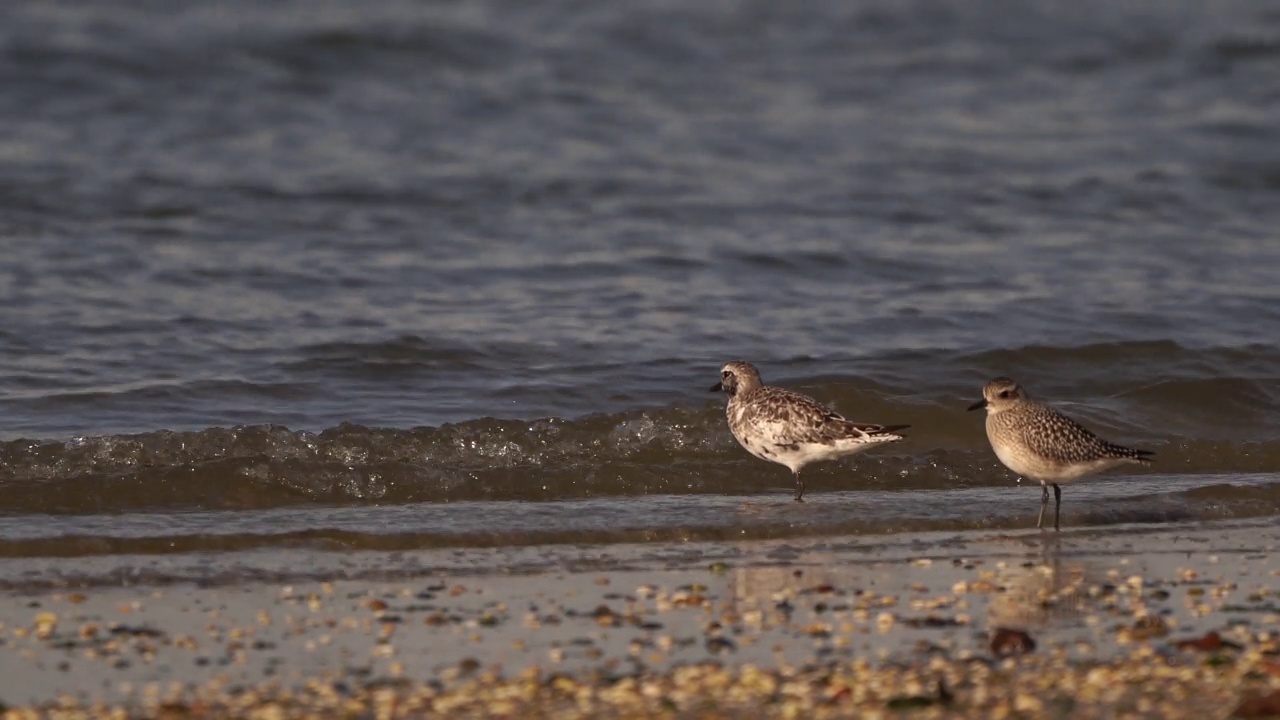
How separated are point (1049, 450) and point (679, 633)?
3342 millimetres

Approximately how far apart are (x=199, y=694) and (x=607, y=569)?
8.33 feet

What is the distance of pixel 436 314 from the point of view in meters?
14.7

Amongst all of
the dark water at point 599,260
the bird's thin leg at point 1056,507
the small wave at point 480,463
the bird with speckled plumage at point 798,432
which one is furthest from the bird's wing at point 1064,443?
the small wave at point 480,463

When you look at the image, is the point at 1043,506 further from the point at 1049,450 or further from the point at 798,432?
the point at 798,432

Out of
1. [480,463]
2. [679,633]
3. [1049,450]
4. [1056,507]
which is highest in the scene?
[1049,450]

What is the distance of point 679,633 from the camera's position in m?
7.03

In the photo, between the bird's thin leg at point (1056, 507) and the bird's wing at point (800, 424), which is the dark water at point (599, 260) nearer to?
the bird's thin leg at point (1056, 507)

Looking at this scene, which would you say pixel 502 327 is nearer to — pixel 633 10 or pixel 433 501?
pixel 433 501

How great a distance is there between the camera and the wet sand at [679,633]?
6105 millimetres

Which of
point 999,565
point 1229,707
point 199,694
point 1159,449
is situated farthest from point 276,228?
point 1229,707

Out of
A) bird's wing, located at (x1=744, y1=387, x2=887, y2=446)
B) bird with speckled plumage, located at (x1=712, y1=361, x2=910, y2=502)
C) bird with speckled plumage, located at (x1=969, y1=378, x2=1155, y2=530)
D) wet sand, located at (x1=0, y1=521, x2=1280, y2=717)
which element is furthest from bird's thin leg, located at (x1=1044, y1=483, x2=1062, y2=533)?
bird's wing, located at (x1=744, y1=387, x2=887, y2=446)

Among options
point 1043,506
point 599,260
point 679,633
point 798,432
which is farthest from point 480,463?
point 599,260

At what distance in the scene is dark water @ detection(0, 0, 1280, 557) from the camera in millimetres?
10508

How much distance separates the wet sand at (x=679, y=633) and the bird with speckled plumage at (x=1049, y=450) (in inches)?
26.5
